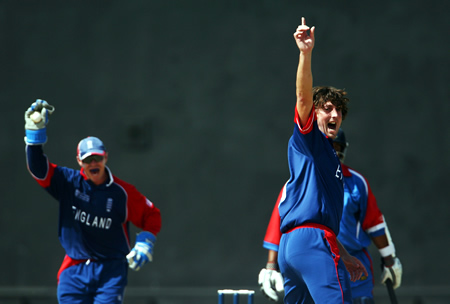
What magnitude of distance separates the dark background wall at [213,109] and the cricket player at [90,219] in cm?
283

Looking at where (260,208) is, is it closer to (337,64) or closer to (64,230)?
(337,64)

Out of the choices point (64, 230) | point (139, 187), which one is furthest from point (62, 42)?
point (64, 230)

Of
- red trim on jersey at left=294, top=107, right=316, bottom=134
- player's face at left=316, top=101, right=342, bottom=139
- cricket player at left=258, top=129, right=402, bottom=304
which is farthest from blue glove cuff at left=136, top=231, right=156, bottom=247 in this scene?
red trim on jersey at left=294, top=107, right=316, bottom=134

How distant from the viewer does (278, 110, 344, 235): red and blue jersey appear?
312cm

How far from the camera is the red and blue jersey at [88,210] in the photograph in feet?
15.2

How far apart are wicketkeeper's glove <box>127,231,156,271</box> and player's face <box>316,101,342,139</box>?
180 centimetres

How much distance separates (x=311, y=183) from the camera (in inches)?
124

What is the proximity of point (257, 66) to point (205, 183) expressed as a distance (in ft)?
5.08

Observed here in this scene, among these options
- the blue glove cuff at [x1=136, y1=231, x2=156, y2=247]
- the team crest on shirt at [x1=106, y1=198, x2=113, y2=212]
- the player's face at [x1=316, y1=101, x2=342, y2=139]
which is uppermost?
the player's face at [x1=316, y1=101, x2=342, y2=139]

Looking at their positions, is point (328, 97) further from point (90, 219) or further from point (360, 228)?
point (90, 219)

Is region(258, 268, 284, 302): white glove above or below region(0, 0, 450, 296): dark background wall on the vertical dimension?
below

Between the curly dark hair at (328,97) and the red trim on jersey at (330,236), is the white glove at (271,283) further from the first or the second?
the curly dark hair at (328,97)

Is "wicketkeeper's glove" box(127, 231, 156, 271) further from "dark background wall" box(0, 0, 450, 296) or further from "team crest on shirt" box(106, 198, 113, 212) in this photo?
"dark background wall" box(0, 0, 450, 296)

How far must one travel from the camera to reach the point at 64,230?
15.4ft
